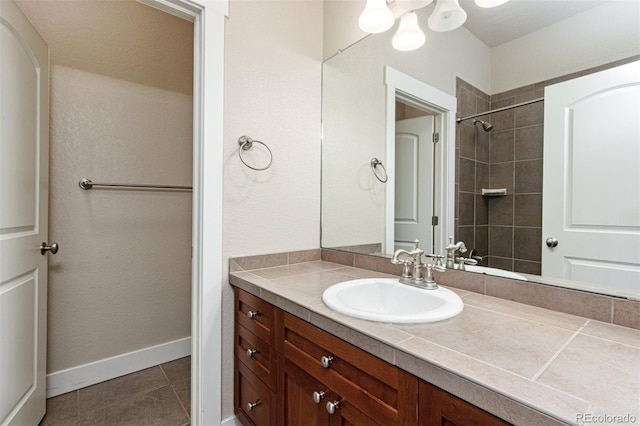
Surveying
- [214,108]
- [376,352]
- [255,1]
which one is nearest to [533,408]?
[376,352]

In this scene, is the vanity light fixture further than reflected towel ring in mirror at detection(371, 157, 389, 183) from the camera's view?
No

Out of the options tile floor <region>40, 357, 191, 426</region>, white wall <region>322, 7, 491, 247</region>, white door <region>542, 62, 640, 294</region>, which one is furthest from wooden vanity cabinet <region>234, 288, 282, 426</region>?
white door <region>542, 62, 640, 294</region>

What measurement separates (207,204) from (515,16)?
1.39 meters

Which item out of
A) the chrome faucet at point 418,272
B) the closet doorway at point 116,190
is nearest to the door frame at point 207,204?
the chrome faucet at point 418,272

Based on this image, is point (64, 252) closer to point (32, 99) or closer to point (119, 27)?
point (32, 99)

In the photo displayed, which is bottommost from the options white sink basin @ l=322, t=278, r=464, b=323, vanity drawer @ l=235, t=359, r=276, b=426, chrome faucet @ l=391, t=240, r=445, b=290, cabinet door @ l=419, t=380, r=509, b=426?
vanity drawer @ l=235, t=359, r=276, b=426

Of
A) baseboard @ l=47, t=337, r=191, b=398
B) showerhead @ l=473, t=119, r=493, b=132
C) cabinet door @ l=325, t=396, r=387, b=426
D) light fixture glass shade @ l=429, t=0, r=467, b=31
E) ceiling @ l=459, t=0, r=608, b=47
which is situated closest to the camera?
cabinet door @ l=325, t=396, r=387, b=426

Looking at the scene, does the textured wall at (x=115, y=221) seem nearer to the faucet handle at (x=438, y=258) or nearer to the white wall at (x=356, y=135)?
the white wall at (x=356, y=135)

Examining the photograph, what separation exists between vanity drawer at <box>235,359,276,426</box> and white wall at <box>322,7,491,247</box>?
0.78 metres

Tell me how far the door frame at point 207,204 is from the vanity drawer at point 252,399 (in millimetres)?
95

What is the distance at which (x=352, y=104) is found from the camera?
1.69m

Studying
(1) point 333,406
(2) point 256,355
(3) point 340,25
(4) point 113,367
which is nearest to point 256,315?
(2) point 256,355

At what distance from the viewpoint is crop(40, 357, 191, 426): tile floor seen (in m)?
1.49

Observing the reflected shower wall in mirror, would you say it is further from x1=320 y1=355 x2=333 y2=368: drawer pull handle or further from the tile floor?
the tile floor
